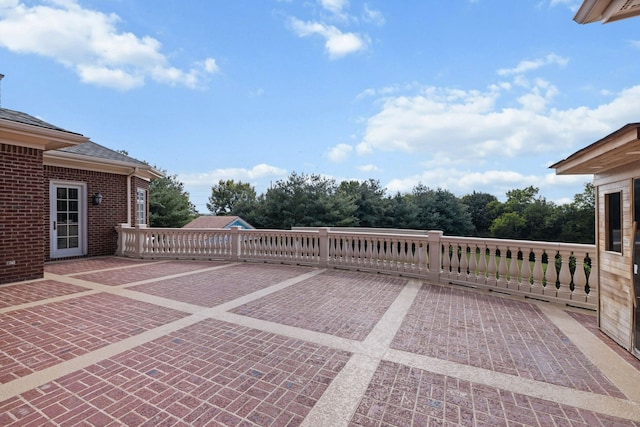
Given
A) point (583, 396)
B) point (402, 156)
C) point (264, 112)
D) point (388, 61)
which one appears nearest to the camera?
point (583, 396)

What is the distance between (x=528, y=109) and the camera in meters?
9.70

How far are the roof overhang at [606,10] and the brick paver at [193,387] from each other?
465 cm

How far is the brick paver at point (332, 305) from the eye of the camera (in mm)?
3988

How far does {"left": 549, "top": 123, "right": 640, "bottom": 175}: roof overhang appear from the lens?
2.60 metres

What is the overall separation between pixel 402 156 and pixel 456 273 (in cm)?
1523

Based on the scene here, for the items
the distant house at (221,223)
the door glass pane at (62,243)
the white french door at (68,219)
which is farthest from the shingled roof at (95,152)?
the distant house at (221,223)

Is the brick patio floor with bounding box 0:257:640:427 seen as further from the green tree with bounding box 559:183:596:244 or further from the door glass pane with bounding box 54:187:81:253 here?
the green tree with bounding box 559:183:596:244

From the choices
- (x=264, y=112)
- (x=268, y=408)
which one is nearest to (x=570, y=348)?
(x=268, y=408)

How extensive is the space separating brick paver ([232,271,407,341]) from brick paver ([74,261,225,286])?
11.6 ft

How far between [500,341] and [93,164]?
11863 mm

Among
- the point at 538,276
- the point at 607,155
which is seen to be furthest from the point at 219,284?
the point at 607,155

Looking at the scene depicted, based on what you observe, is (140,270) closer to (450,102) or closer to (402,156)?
(450,102)

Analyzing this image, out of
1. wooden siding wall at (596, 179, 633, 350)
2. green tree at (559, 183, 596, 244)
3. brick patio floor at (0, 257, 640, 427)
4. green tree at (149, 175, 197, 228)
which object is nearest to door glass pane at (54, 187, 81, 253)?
brick patio floor at (0, 257, 640, 427)

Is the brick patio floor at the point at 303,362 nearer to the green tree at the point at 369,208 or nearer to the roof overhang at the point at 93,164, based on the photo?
the roof overhang at the point at 93,164
